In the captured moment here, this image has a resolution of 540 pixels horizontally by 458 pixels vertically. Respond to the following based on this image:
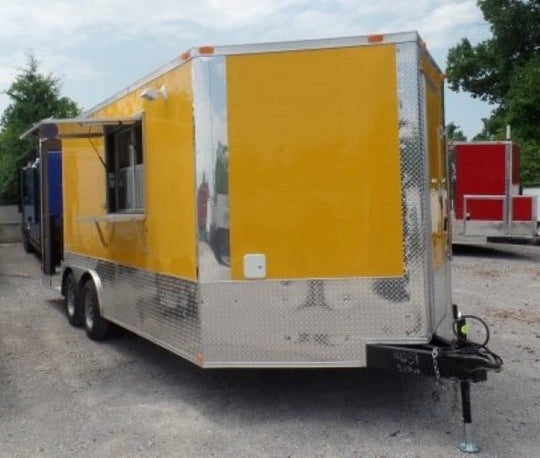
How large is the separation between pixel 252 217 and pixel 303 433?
5.10 ft

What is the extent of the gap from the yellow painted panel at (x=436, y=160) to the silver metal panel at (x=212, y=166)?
1.48 metres

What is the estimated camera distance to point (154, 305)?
19.7ft

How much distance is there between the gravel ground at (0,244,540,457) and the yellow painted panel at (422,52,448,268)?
117 cm

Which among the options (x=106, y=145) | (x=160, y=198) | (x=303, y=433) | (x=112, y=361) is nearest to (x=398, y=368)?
(x=303, y=433)

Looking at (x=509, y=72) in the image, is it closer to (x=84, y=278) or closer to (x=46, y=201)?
(x=84, y=278)

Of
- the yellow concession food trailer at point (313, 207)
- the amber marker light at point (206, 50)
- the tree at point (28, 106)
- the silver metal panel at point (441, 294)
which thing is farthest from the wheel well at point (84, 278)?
the tree at point (28, 106)

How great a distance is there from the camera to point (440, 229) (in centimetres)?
564

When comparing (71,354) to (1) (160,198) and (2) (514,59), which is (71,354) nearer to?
(1) (160,198)

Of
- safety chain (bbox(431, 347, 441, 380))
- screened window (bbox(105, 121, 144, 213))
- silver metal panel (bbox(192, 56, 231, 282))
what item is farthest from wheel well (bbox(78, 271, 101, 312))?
safety chain (bbox(431, 347, 441, 380))

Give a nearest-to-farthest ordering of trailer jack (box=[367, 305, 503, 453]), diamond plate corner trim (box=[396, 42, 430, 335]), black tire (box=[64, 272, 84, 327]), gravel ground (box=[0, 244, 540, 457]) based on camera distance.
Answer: trailer jack (box=[367, 305, 503, 453])
gravel ground (box=[0, 244, 540, 457])
diamond plate corner trim (box=[396, 42, 430, 335])
black tire (box=[64, 272, 84, 327])

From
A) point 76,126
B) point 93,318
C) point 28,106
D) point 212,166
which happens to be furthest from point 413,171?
point 28,106

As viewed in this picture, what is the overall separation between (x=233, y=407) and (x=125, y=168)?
8.78 ft

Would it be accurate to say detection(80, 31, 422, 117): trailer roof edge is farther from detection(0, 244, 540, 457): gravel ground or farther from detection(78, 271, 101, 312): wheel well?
detection(78, 271, 101, 312): wheel well

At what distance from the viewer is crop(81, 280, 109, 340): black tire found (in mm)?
7781
